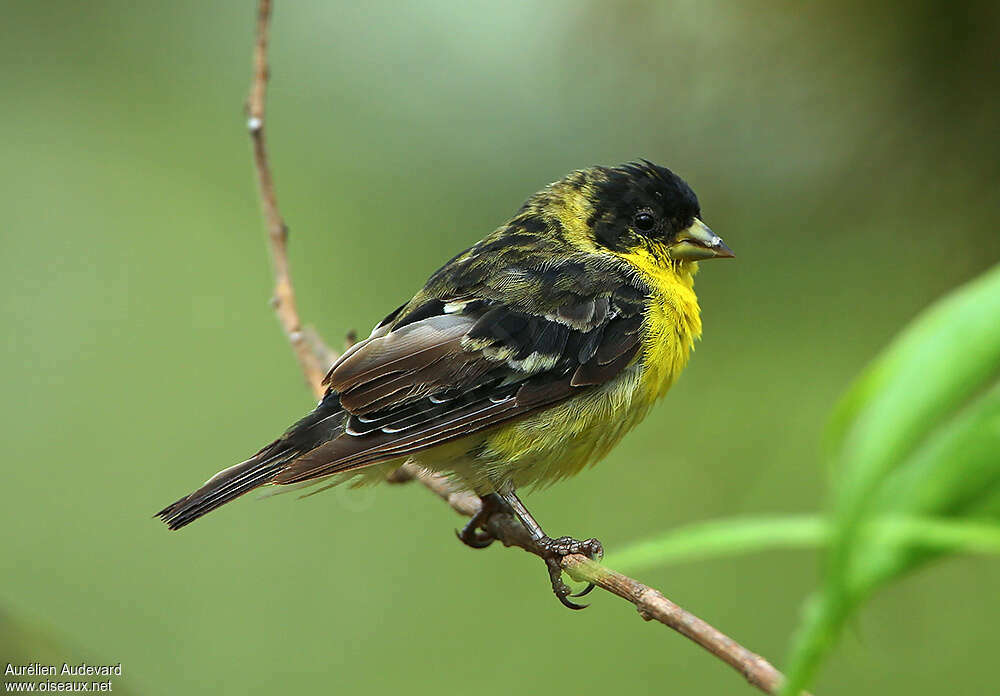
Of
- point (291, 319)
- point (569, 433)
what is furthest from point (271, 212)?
point (569, 433)

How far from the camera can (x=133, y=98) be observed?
667 cm

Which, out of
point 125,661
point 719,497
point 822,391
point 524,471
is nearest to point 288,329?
point 524,471

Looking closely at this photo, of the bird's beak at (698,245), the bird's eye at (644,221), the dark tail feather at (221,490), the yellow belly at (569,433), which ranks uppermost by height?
the bird's eye at (644,221)

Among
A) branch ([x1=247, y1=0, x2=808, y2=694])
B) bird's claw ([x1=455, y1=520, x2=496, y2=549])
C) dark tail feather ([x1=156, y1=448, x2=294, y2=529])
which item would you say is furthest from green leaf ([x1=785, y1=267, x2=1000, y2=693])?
bird's claw ([x1=455, y1=520, x2=496, y2=549])

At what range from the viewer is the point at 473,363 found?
322cm

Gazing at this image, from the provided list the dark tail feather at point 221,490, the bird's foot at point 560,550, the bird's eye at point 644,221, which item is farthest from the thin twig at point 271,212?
the bird's eye at point 644,221

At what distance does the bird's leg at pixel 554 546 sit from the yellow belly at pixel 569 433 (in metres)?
0.10

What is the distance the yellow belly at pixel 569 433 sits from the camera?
3209 millimetres

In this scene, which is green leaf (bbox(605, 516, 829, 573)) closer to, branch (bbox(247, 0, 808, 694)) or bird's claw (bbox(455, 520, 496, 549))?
branch (bbox(247, 0, 808, 694))

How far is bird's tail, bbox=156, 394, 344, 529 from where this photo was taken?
2.78m

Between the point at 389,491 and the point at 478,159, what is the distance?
5.80ft

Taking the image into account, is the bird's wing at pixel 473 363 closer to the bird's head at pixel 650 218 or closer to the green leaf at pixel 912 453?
the bird's head at pixel 650 218

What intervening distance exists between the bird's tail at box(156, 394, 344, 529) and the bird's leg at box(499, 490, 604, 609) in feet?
1.99

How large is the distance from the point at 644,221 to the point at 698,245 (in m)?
0.21
